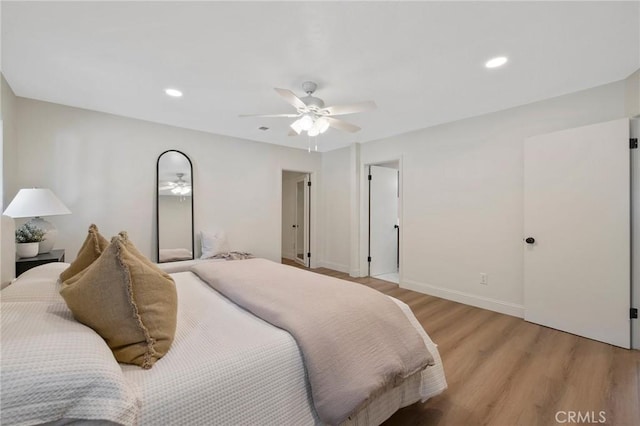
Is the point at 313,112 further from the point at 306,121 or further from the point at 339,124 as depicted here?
the point at 339,124

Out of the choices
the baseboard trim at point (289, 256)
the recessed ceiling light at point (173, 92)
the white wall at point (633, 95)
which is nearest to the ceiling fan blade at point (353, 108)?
the recessed ceiling light at point (173, 92)

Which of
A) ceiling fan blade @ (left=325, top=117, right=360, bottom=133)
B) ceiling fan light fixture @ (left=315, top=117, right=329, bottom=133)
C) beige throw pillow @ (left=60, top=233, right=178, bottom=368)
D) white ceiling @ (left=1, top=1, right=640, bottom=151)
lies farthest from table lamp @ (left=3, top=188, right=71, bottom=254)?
ceiling fan blade @ (left=325, top=117, right=360, bottom=133)

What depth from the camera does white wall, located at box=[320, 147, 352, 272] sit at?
5113 millimetres

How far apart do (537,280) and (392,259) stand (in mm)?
2555

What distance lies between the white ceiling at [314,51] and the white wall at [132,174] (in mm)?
369

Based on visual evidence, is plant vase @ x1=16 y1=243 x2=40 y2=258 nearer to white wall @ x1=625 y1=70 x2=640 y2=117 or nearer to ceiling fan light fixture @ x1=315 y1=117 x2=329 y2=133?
ceiling fan light fixture @ x1=315 y1=117 x2=329 y2=133

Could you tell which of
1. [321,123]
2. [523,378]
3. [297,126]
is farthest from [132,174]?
[523,378]

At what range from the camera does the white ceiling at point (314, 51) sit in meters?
1.66

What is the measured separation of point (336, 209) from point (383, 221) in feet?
3.11

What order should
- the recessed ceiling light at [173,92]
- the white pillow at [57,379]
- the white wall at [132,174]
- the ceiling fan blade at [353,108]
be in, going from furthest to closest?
1. the white wall at [132,174]
2. the recessed ceiling light at [173,92]
3. the ceiling fan blade at [353,108]
4. the white pillow at [57,379]

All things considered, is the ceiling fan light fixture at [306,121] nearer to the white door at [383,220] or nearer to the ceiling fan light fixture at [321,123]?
the ceiling fan light fixture at [321,123]

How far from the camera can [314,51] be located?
2039 millimetres

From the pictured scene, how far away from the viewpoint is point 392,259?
5.25 meters

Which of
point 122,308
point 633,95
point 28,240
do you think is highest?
point 633,95
